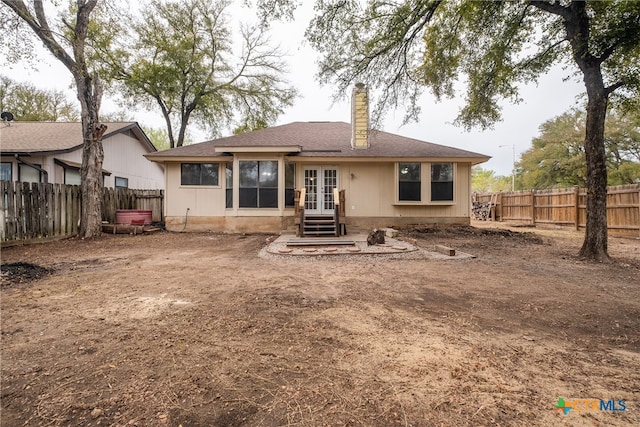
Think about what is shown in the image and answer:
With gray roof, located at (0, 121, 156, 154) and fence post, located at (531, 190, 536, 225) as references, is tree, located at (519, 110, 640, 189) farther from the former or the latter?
gray roof, located at (0, 121, 156, 154)

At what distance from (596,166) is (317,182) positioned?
326 inches

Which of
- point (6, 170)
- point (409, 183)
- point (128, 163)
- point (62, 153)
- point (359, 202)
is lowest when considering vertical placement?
point (359, 202)

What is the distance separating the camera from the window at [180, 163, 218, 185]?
11.7 metres

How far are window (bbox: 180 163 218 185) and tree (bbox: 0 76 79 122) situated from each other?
20.9m

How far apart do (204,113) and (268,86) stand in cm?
476

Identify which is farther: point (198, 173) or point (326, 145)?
point (326, 145)

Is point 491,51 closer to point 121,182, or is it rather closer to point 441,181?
point 441,181

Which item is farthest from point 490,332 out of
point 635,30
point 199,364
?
point 635,30

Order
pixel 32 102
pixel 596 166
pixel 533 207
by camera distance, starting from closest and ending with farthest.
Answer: pixel 596 166, pixel 533 207, pixel 32 102

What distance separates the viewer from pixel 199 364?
6.89ft

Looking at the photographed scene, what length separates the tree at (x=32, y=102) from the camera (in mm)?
21859

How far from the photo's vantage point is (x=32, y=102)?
74.2ft

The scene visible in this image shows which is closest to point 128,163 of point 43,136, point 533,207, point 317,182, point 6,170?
point 43,136

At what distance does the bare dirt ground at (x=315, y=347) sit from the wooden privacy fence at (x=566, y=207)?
24.9ft
